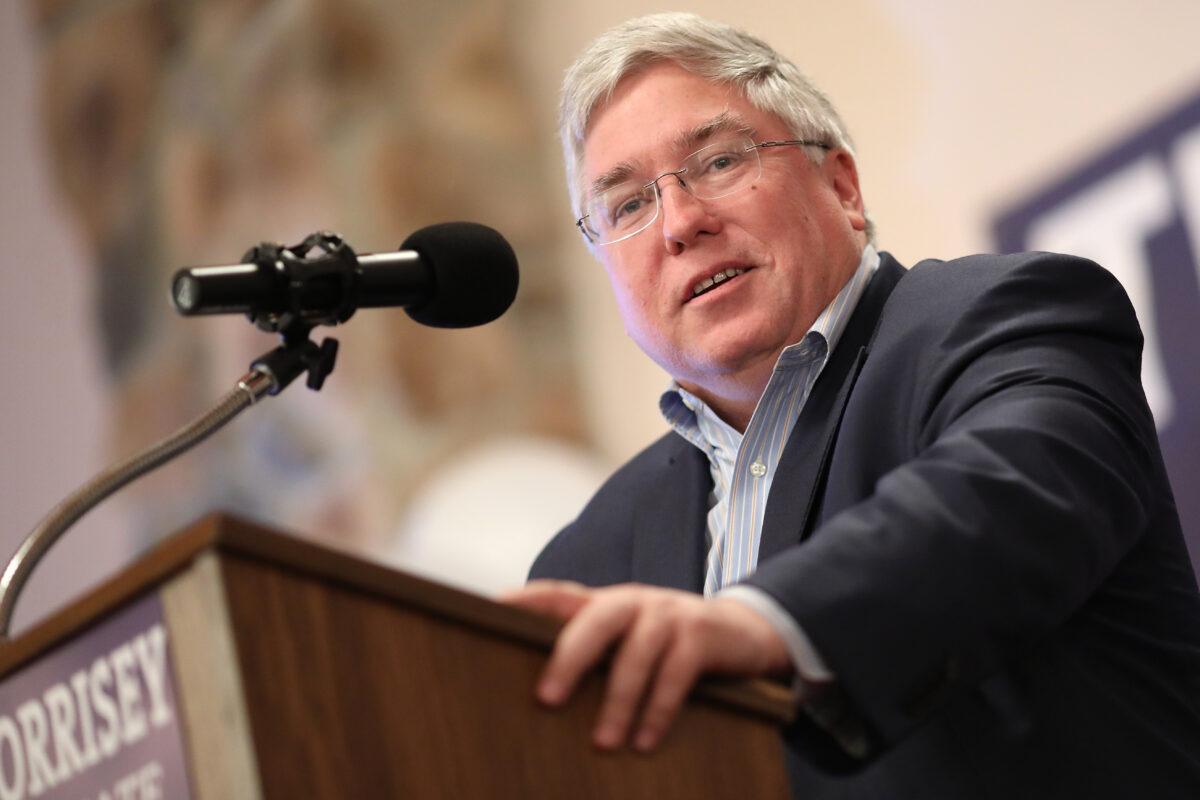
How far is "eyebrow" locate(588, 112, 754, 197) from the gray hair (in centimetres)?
6

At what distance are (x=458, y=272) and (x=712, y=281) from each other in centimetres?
71

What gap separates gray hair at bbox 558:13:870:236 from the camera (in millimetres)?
2346

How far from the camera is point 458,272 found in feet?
5.07

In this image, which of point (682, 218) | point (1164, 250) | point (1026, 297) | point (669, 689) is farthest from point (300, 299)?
point (1164, 250)

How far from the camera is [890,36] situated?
3197 mm

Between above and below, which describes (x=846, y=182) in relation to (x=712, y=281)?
above

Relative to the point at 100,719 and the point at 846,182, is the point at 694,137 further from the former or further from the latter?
the point at 100,719

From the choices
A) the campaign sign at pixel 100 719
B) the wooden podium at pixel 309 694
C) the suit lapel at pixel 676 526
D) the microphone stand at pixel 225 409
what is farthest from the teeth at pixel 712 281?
the campaign sign at pixel 100 719

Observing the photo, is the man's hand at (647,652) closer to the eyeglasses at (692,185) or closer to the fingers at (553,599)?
the fingers at (553,599)

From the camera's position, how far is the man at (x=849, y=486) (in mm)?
1105

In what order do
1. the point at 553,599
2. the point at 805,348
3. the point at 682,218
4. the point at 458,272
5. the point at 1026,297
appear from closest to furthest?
the point at 553,599
the point at 458,272
the point at 1026,297
the point at 805,348
the point at 682,218

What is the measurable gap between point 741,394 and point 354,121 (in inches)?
103

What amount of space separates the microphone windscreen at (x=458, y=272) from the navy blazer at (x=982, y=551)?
411mm

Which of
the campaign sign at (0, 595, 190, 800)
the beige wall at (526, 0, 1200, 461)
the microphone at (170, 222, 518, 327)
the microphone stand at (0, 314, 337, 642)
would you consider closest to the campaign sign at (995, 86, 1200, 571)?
the beige wall at (526, 0, 1200, 461)
